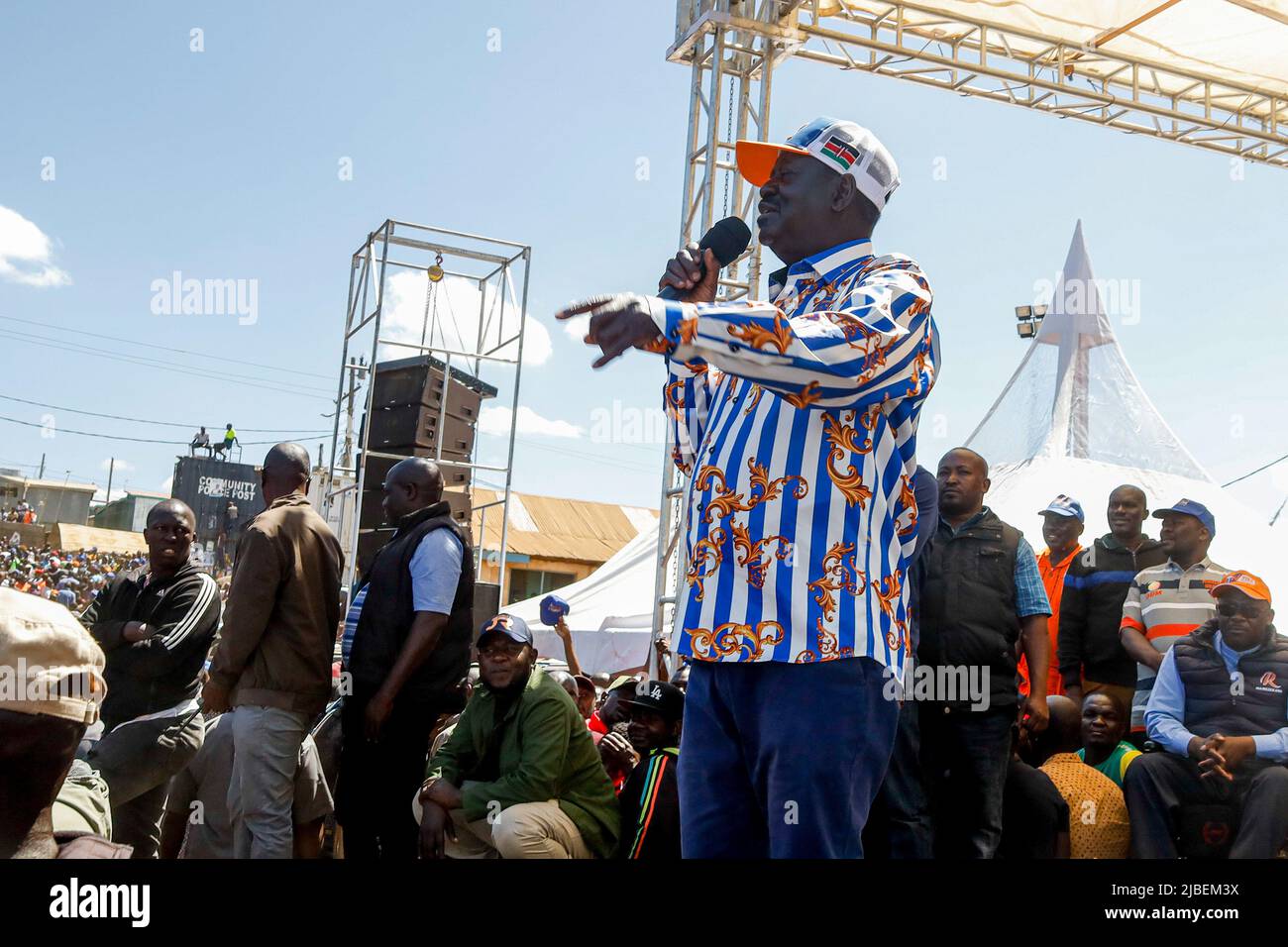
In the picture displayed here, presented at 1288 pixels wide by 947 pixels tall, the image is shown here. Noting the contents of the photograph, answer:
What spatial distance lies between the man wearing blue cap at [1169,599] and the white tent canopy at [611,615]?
16.3 ft

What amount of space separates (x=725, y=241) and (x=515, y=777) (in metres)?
2.58

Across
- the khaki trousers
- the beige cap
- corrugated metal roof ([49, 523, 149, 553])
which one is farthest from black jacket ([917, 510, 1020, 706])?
corrugated metal roof ([49, 523, 149, 553])

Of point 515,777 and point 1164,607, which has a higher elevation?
point 1164,607

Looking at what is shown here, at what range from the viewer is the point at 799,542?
63.8 inches

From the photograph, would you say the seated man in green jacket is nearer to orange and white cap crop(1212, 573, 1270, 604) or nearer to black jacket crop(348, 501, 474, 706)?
black jacket crop(348, 501, 474, 706)

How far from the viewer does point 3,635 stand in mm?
1552

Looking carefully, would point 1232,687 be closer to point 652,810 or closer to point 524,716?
point 652,810

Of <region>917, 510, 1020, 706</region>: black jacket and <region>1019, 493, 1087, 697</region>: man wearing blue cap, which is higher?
<region>1019, 493, 1087, 697</region>: man wearing blue cap

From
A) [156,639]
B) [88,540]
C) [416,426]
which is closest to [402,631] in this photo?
[156,639]

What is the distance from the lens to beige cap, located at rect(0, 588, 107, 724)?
155cm

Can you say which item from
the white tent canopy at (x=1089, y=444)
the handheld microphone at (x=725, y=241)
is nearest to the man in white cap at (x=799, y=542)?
the handheld microphone at (x=725, y=241)

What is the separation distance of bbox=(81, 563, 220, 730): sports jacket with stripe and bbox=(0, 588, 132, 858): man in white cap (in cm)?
259

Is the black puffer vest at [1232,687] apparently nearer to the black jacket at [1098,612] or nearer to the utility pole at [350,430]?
the black jacket at [1098,612]
